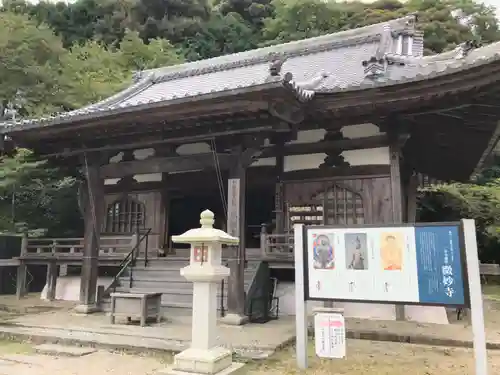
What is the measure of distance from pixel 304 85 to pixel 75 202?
11183 millimetres

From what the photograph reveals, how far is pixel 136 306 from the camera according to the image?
7.61m

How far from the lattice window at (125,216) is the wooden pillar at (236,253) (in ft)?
14.0

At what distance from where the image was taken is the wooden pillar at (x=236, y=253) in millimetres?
7625

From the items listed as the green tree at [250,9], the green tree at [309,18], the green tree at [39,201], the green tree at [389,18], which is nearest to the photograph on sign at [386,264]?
the green tree at [39,201]

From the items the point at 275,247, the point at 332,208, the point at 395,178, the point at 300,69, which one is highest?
the point at 300,69

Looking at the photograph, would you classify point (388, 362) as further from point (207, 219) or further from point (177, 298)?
point (177, 298)

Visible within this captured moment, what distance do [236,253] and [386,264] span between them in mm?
3391

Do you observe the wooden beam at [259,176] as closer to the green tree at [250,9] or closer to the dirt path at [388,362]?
the dirt path at [388,362]

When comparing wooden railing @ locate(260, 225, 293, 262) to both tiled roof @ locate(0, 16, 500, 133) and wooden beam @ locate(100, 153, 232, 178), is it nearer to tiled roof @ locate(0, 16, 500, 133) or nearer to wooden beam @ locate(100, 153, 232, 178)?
wooden beam @ locate(100, 153, 232, 178)

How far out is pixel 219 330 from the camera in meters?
7.11

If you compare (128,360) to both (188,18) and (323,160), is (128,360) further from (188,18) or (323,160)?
(188,18)

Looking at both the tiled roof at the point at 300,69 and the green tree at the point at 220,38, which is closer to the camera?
the tiled roof at the point at 300,69

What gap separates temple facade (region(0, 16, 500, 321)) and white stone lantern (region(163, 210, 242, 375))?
8.65 feet

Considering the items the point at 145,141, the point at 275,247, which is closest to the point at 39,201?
the point at 145,141
